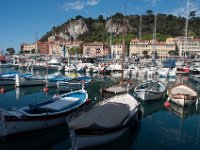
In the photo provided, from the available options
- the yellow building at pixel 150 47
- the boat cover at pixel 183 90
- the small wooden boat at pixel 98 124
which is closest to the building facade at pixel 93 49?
the yellow building at pixel 150 47

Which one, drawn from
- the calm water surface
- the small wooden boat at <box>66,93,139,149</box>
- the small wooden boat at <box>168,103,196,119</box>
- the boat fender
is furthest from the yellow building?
the small wooden boat at <box>66,93,139,149</box>

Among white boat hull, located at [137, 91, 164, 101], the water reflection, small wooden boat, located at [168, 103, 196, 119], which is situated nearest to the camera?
the water reflection

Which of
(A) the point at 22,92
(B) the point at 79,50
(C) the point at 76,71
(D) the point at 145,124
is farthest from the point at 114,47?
(D) the point at 145,124

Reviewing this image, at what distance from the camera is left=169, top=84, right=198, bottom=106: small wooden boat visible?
30.3m

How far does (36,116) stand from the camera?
66.2 feet

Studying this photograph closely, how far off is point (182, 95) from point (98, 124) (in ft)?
53.4

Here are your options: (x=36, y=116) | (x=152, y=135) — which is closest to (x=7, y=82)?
(x=36, y=116)

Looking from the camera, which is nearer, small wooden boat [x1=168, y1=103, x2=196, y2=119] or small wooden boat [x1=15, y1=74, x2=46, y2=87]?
small wooden boat [x1=168, y1=103, x2=196, y2=119]

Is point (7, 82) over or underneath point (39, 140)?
over

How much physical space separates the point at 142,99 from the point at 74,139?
1785 centimetres

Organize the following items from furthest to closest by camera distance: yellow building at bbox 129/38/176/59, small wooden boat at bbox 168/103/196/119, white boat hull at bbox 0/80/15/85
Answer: yellow building at bbox 129/38/176/59
white boat hull at bbox 0/80/15/85
small wooden boat at bbox 168/103/196/119

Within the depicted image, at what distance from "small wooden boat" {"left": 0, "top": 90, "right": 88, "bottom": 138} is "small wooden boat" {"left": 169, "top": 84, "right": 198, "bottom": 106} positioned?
37.1ft

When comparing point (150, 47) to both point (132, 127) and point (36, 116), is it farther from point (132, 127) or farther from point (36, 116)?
point (36, 116)

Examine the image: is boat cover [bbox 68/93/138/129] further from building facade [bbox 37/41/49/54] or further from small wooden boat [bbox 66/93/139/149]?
building facade [bbox 37/41/49/54]
